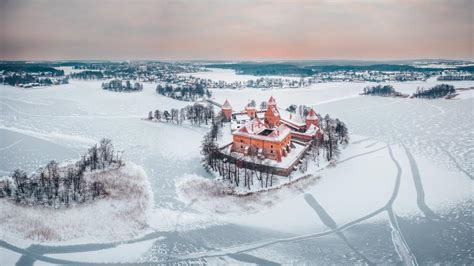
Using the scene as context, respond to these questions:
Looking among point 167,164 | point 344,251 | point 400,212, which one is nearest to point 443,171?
point 400,212

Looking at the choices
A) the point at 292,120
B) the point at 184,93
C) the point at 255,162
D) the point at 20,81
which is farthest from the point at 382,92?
the point at 20,81

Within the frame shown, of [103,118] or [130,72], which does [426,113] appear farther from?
[130,72]

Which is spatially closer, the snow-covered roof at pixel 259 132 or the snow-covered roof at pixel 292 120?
the snow-covered roof at pixel 259 132

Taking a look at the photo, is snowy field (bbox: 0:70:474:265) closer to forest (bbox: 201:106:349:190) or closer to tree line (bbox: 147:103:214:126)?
forest (bbox: 201:106:349:190)

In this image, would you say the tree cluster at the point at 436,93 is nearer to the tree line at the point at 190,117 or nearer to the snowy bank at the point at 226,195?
the tree line at the point at 190,117

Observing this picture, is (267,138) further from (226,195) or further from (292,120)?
(292,120)

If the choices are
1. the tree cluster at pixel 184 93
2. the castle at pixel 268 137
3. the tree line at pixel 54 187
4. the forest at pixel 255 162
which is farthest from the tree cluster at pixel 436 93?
the tree line at pixel 54 187
